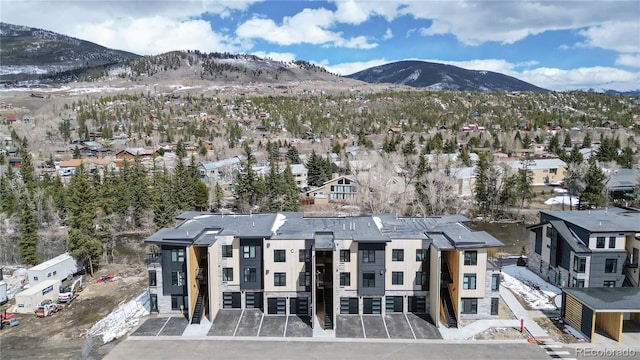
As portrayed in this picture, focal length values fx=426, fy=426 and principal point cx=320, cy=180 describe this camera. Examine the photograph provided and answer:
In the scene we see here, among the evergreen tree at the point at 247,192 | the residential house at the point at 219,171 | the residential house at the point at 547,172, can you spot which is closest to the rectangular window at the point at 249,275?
the evergreen tree at the point at 247,192

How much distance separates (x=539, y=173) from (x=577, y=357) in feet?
185

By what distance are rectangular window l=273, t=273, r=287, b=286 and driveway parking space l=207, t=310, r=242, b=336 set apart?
2.91m

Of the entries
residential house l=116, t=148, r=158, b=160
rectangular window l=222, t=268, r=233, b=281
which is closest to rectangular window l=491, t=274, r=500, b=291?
rectangular window l=222, t=268, r=233, b=281

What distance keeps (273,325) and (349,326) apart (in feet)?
14.3

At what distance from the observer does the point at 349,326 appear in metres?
24.2

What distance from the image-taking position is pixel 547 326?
24.1m

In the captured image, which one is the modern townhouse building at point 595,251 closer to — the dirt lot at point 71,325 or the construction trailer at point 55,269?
the dirt lot at point 71,325

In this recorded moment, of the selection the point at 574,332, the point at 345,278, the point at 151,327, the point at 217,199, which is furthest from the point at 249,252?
the point at 217,199

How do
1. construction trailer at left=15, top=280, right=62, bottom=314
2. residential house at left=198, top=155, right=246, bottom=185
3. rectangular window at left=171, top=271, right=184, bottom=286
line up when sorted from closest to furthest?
1. rectangular window at left=171, top=271, right=184, bottom=286
2. construction trailer at left=15, top=280, right=62, bottom=314
3. residential house at left=198, top=155, right=246, bottom=185

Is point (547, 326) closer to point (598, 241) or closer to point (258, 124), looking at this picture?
point (598, 241)

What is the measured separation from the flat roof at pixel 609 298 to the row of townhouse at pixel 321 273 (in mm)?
4477

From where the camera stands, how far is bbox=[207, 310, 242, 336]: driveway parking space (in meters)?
23.5

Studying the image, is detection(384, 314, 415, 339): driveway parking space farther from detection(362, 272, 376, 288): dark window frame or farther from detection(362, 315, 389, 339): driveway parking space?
detection(362, 272, 376, 288): dark window frame

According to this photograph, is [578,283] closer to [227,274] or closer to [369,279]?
[369,279]
